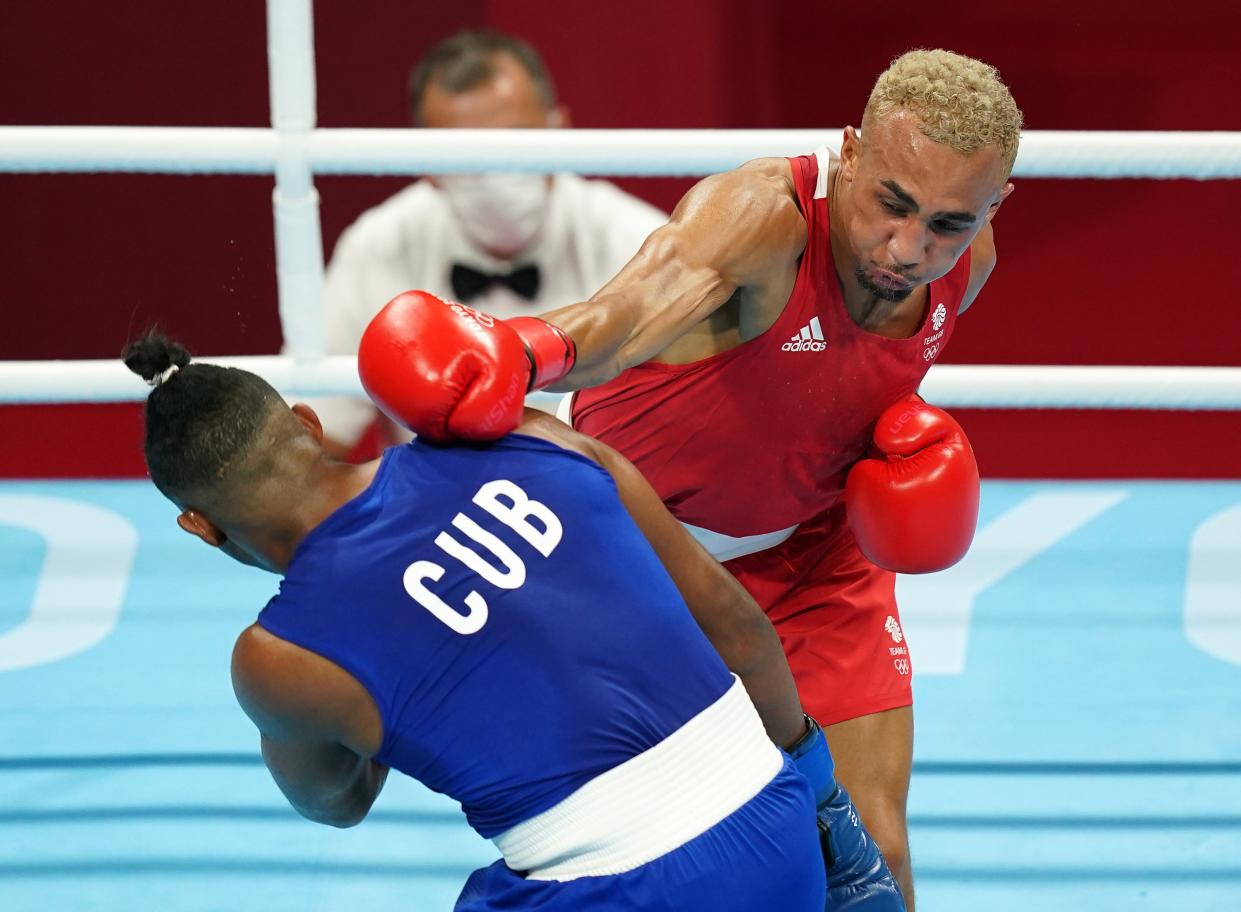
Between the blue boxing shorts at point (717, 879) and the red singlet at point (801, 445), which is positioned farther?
the red singlet at point (801, 445)

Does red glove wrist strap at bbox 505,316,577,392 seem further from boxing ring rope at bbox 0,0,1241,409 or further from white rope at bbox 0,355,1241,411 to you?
white rope at bbox 0,355,1241,411

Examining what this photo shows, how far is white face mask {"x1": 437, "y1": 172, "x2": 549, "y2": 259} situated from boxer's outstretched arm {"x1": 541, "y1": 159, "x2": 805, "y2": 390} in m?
1.25

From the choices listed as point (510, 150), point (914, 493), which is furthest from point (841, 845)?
point (510, 150)

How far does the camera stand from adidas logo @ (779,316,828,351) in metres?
2.07

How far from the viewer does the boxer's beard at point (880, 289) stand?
78.4 inches

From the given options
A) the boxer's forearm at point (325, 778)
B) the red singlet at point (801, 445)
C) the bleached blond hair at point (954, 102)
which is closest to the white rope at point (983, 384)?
the red singlet at point (801, 445)

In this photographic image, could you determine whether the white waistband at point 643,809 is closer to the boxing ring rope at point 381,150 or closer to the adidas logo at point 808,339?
the adidas logo at point 808,339

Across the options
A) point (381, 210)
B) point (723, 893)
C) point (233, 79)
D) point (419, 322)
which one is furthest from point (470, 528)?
point (233, 79)

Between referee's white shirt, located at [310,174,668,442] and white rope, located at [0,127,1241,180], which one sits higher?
white rope, located at [0,127,1241,180]

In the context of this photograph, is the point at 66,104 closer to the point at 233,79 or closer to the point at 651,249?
the point at 233,79

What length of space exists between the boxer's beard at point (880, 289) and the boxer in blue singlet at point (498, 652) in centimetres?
58

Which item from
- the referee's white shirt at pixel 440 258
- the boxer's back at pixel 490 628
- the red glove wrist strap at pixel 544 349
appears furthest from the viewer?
the referee's white shirt at pixel 440 258

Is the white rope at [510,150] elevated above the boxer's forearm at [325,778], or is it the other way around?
the white rope at [510,150]

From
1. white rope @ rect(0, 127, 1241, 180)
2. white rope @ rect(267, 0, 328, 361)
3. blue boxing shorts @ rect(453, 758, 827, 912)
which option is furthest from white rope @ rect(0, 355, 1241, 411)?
blue boxing shorts @ rect(453, 758, 827, 912)
